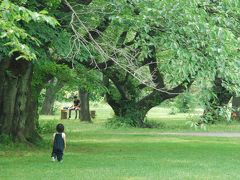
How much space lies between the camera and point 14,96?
2091cm

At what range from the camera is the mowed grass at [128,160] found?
1469 centimetres

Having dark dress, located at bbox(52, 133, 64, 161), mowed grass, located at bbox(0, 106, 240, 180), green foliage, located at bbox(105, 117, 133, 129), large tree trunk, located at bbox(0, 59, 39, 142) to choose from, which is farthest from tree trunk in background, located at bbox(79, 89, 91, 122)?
dark dress, located at bbox(52, 133, 64, 161)

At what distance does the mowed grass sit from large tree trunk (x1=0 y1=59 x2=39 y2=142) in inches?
30.2

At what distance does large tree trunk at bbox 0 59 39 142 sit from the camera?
20.5 metres

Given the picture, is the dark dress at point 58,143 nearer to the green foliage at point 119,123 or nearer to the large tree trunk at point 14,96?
the large tree trunk at point 14,96

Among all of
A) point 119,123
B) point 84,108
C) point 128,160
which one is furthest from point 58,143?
point 84,108

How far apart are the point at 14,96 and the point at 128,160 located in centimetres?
511

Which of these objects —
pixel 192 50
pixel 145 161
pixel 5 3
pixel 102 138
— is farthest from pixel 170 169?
pixel 102 138

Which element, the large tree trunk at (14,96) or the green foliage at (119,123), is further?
the green foliage at (119,123)

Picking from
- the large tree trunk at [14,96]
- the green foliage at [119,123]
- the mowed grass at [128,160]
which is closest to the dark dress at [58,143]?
the mowed grass at [128,160]

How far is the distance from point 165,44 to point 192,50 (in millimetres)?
604

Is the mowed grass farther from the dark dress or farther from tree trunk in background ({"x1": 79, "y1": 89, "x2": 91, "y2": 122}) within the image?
tree trunk in background ({"x1": 79, "y1": 89, "x2": 91, "y2": 122})

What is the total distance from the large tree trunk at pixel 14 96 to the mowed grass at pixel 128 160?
0.77 m

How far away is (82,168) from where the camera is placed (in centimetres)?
1583
